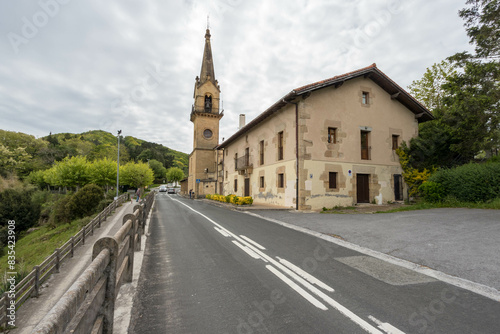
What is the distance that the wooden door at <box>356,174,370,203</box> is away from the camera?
54.5ft

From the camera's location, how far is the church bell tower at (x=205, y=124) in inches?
1506

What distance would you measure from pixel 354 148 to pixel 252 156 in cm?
881

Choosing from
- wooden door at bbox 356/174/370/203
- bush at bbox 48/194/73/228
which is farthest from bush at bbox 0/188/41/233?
wooden door at bbox 356/174/370/203

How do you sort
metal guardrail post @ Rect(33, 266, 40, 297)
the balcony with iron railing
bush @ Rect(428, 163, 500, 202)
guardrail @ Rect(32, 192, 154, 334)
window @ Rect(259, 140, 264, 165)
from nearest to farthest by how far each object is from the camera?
guardrail @ Rect(32, 192, 154, 334) → metal guardrail post @ Rect(33, 266, 40, 297) → bush @ Rect(428, 163, 500, 202) → window @ Rect(259, 140, 264, 165) → the balcony with iron railing

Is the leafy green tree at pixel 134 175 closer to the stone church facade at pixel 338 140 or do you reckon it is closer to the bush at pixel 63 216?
the bush at pixel 63 216

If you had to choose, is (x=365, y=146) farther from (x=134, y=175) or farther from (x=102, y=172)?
(x=134, y=175)

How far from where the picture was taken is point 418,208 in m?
13.2

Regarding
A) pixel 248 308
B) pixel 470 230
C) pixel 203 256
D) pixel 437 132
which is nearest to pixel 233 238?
pixel 203 256

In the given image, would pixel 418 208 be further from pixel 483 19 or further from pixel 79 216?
pixel 79 216

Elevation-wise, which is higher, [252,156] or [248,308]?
[252,156]

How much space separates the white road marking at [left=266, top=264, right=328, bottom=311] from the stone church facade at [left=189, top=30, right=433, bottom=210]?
1042 cm

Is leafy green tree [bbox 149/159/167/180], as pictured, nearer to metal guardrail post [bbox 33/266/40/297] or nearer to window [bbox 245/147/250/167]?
window [bbox 245/147/250/167]

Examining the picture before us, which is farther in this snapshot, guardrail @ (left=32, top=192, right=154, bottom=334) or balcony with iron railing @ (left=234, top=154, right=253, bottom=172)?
balcony with iron railing @ (left=234, top=154, right=253, bottom=172)

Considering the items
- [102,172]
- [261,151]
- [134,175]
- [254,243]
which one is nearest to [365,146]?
[261,151]
